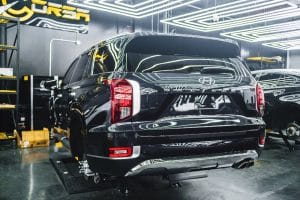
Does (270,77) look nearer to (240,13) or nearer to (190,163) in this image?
(240,13)

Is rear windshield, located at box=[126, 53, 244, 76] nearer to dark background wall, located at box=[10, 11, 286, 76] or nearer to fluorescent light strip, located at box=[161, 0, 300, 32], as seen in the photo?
fluorescent light strip, located at box=[161, 0, 300, 32]

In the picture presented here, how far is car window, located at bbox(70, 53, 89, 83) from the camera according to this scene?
338 centimetres

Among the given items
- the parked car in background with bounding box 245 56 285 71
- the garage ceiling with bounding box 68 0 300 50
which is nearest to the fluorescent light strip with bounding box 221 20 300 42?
the garage ceiling with bounding box 68 0 300 50

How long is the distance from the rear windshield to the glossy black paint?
10.5 feet

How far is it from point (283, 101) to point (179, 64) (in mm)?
3832

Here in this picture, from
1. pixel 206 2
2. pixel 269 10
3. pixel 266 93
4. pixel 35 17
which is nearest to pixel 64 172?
pixel 266 93

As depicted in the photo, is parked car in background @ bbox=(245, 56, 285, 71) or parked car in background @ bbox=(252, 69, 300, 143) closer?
parked car in background @ bbox=(252, 69, 300, 143)

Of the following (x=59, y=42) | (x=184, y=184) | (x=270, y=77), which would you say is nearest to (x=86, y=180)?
(x=184, y=184)

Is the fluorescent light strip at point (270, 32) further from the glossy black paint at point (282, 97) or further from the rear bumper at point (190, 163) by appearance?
the rear bumper at point (190, 163)

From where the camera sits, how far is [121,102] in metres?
2.14

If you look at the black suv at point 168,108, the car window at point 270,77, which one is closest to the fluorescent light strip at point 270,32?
the car window at point 270,77

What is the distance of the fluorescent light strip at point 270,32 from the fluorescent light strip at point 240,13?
143 centimetres

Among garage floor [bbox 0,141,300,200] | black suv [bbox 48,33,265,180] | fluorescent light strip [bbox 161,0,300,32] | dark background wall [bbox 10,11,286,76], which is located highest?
fluorescent light strip [bbox 161,0,300,32]

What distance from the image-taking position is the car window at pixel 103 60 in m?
2.48
